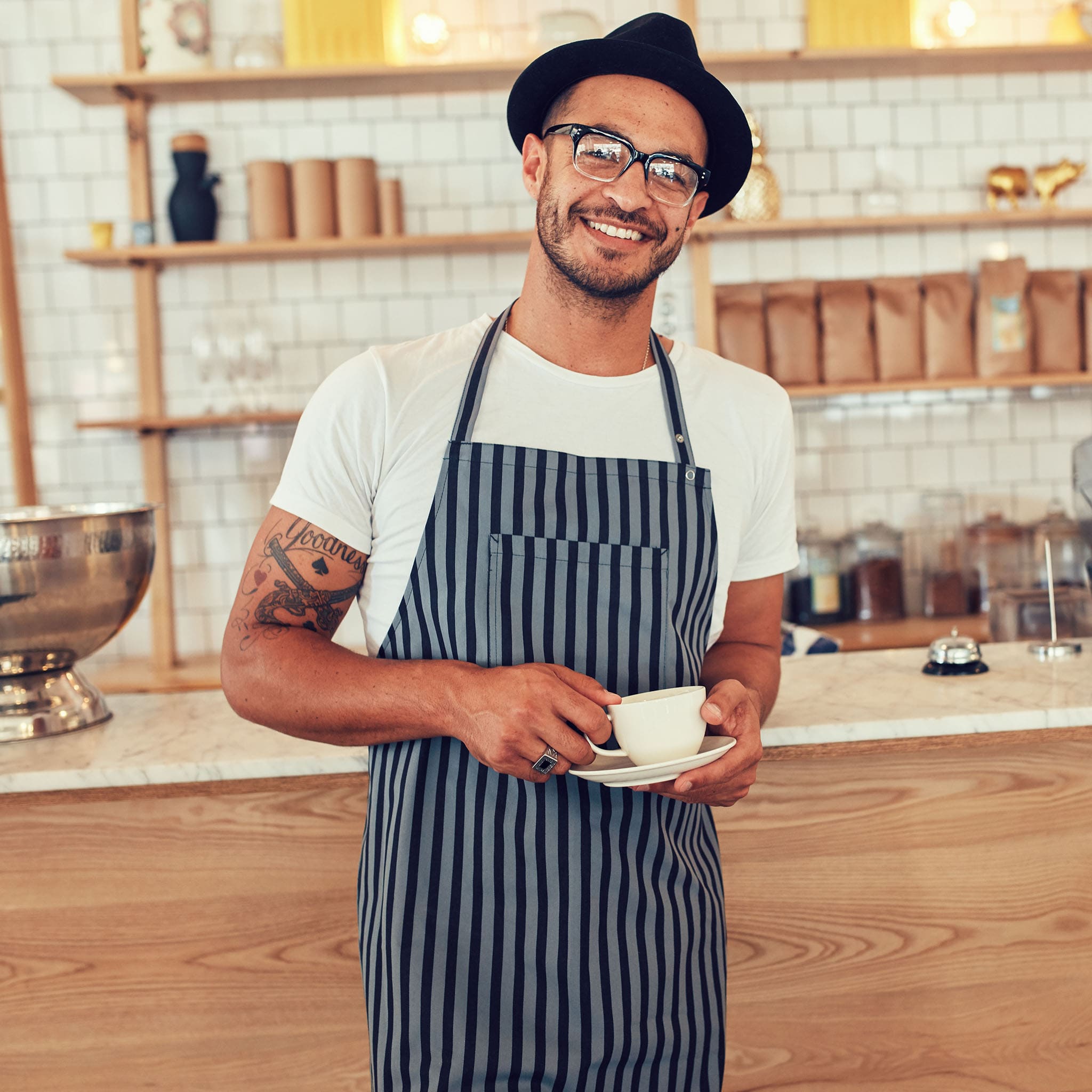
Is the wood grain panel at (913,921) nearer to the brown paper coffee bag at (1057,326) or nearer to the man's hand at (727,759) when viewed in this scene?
the man's hand at (727,759)

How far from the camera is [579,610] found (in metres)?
1.25

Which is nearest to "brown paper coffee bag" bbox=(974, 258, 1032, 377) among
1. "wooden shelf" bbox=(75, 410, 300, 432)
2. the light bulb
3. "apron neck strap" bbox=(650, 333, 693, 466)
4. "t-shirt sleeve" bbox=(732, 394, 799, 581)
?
the light bulb

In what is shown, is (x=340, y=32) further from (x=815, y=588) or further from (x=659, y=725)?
(x=659, y=725)

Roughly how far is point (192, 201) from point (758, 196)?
1.71m

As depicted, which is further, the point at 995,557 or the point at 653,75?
the point at 995,557

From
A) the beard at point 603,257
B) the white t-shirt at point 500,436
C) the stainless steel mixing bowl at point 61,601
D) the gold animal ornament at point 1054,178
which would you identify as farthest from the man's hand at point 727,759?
the gold animal ornament at point 1054,178

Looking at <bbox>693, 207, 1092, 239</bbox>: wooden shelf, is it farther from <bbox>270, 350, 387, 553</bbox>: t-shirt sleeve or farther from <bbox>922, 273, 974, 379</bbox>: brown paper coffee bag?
<bbox>270, 350, 387, 553</bbox>: t-shirt sleeve

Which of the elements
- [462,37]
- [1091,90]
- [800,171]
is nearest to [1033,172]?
[1091,90]

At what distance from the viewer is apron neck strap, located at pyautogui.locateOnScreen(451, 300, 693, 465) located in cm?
129

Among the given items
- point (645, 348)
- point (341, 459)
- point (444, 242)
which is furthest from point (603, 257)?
point (444, 242)

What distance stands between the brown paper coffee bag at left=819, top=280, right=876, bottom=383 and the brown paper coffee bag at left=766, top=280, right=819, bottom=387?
0.12 ft

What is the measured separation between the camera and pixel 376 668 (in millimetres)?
1209

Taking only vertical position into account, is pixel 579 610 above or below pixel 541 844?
above

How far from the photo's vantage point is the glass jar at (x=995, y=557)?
360 centimetres
